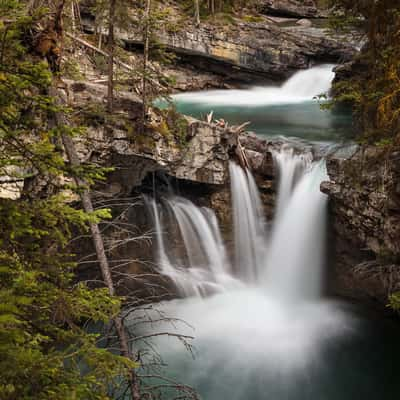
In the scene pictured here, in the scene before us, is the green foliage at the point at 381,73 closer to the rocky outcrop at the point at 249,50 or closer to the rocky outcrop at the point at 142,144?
the rocky outcrop at the point at 142,144

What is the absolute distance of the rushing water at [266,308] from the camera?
29.1 feet

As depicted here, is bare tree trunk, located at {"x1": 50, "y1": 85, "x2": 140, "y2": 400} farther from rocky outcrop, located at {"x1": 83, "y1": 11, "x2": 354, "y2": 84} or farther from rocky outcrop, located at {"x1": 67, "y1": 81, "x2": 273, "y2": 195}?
rocky outcrop, located at {"x1": 83, "y1": 11, "x2": 354, "y2": 84}

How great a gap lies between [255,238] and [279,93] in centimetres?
1661

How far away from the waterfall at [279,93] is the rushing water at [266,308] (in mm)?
12419

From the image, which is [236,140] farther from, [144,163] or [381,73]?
[381,73]

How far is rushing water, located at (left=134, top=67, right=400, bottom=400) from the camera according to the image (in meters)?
8.88

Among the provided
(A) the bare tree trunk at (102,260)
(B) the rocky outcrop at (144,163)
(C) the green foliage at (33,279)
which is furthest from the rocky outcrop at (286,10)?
(C) the green foliage at (33,279)

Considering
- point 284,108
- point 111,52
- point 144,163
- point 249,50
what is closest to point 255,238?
point 144,163

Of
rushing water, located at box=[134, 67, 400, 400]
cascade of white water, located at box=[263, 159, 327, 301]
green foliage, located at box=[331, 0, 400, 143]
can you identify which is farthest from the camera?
cascade of white water, located at box=[263, 159, 327, 301]

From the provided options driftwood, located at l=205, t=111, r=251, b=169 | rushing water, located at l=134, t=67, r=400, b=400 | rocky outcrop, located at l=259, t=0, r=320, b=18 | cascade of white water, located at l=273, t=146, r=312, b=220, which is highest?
rocky outcrop, located at l=259, t=0, r=320, b=18

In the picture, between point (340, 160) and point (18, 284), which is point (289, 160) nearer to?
point (340, 160)

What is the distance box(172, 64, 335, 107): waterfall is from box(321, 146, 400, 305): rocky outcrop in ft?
46.1

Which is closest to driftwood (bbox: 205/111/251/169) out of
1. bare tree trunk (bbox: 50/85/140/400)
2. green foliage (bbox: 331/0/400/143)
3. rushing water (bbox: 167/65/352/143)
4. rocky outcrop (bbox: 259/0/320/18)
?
rushing water (bbox: 167/65/352/143)

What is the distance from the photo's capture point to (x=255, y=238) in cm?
1273
